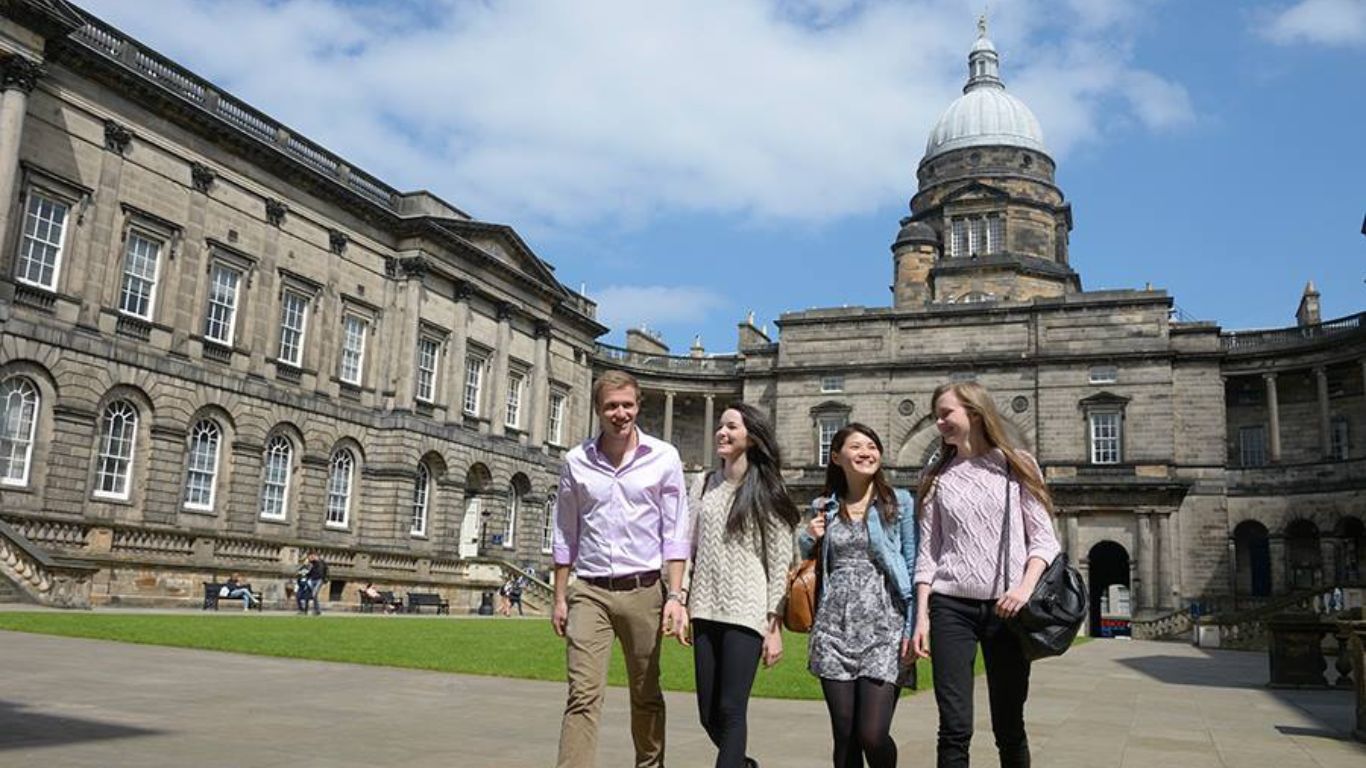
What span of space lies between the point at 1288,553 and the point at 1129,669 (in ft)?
88.7

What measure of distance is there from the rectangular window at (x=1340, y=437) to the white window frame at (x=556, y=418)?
31.1 m

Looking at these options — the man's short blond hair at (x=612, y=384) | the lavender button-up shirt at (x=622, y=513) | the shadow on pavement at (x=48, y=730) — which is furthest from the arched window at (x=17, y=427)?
the man's short blond hair at (x=612, y=384)

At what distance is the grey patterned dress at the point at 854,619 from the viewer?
516 centimetres

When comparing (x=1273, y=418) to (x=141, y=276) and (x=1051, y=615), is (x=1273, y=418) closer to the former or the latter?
(x=141, y=276)

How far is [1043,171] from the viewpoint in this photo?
190ft

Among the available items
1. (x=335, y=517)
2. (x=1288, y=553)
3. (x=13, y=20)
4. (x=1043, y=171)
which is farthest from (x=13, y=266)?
(x=1043, y=171)

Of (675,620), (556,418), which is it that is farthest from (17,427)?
(675,620)

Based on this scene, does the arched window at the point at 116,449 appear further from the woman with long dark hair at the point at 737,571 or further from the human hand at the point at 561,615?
the woman with long dark hair at the point at 737,571

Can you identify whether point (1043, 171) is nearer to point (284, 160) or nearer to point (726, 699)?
point (284, 160)

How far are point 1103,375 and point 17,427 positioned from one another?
1516 inches

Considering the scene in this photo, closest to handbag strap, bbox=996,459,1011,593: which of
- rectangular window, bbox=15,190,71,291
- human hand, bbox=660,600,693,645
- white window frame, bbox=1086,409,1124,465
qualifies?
human hand, bbox=660,600,693,645

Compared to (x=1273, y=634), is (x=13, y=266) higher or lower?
higher

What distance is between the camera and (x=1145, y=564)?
4228cm

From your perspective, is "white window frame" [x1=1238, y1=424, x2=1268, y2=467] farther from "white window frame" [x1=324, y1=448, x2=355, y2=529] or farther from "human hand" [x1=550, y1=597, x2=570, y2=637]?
"human hand" [x1=550, y1=597, x2=570, y2=637]
